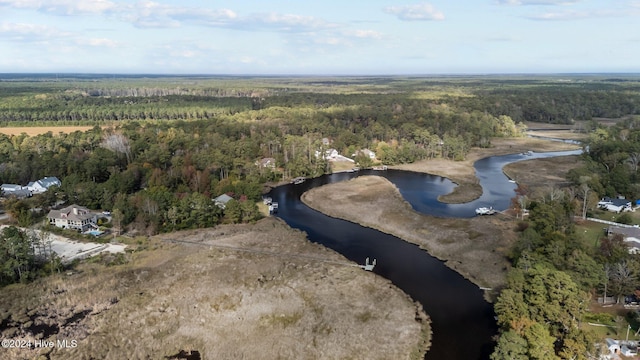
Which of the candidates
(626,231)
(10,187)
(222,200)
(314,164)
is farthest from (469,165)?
(10,187)

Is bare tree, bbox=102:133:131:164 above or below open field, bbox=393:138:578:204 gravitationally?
above

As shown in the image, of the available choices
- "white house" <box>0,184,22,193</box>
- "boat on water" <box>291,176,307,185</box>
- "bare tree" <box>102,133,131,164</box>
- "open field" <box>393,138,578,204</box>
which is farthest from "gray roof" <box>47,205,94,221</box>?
"open field" <box>393,138,578,204</box>

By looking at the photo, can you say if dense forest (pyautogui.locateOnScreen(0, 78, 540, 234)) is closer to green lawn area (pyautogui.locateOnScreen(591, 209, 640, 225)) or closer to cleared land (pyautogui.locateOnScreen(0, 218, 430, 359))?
cleared land (pyautogui.locateOnScreen(0, 218, 430, 359))

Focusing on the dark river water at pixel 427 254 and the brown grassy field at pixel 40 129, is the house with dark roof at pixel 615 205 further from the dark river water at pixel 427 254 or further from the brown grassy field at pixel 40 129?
the brown grassy field at pixel 40 129

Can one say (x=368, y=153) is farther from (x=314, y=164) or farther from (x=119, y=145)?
(x=119, y=145)

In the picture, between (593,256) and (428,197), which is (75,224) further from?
(593,256)

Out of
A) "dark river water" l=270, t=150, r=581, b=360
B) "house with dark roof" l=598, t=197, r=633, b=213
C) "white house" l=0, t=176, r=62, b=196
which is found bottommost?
"dark river water" l=270, t=150, r=581, b=360

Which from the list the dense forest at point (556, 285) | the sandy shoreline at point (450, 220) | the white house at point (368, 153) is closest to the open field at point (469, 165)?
the sandy shoreline at point (450, 220)
